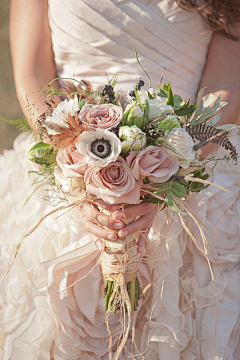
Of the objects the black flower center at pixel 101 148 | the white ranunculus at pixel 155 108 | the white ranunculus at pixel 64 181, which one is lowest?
the white ranunculus at pixel 64 181

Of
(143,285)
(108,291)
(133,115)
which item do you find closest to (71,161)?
(133,115)

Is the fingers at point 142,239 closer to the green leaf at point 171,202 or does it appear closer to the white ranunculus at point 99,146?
the green leaf at point 171,202

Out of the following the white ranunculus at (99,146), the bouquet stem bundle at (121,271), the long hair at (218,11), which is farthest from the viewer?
the long hair at (218,11)

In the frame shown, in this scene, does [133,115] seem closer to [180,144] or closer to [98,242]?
[180,144]

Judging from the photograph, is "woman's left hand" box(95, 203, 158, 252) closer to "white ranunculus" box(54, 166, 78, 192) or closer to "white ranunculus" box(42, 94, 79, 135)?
"white ranunculus" box(54, 166, 78, 192)

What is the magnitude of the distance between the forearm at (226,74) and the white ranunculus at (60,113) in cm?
62

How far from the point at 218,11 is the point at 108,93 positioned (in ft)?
2.20

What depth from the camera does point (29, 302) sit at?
111 cm

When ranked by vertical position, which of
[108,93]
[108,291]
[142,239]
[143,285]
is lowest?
[143,285]

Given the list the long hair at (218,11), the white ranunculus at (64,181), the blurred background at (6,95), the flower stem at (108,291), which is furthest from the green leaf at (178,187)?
the blurred background at (6,95)

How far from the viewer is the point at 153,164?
77 cm

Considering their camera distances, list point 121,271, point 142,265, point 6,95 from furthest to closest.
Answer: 1. point 6,95
2. point 142,265
3. point 121,271

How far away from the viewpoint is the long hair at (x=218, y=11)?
121 centimetres

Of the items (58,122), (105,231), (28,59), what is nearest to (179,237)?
(105,231)
